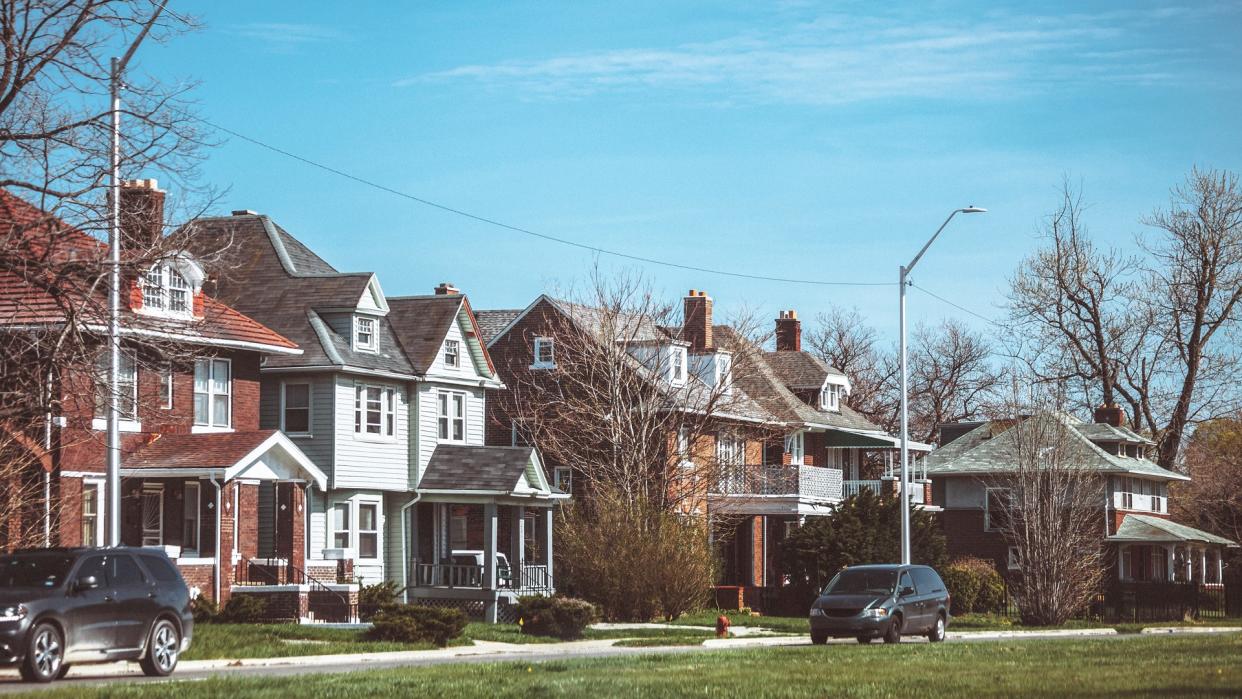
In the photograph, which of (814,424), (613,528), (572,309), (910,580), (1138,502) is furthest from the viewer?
(1138,502)

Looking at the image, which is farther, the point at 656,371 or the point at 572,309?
the point at 572,309

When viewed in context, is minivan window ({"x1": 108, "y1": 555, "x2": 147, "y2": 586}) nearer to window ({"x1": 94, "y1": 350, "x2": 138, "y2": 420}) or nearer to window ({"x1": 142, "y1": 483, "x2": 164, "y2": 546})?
window ({"x1": 94, "y1": 350, "x2": 138, "y2": 420})

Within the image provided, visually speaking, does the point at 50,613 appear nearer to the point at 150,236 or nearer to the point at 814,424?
the point at 150,236

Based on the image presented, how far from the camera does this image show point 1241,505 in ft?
232

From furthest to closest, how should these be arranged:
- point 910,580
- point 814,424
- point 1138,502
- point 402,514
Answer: point 1138,502 < point 814,424 < point 402,514 < point 910,580

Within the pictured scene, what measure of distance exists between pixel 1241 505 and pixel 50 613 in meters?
59.6

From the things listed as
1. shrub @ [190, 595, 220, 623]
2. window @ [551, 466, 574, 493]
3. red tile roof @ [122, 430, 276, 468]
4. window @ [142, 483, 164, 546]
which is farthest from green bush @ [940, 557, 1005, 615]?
shrub @ [190, 595, 220, 623]

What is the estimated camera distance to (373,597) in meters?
41.0

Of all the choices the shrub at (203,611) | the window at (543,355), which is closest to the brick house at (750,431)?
the window at (543,355)

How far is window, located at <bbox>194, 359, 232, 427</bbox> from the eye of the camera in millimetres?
41062

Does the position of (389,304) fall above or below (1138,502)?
above

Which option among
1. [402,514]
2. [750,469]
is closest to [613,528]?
[402,514]

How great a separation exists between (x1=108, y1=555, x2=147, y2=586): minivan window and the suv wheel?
50.1 feet

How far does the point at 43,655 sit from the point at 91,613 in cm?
95
